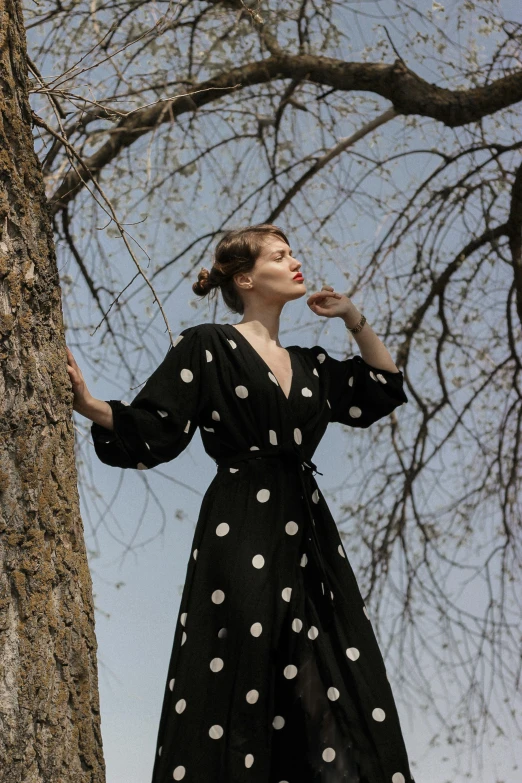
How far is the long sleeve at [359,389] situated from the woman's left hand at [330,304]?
13 centimetres

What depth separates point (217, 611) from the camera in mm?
2139

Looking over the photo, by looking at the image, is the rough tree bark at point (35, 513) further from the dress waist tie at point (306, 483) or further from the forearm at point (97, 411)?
the dress waist tie at point (306, 483)

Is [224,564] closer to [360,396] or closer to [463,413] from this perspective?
[360,396]

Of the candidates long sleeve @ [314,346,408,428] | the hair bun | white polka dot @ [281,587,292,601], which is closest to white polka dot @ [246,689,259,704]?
white polka dot @ [281,587,292,601]

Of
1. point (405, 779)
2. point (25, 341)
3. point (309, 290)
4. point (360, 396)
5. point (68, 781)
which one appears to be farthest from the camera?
point (309, 290)

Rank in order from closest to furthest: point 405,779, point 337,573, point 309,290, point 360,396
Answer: point 405,779, point 337,573, point 360,396, point 309,290

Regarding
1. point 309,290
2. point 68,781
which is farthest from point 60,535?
point 309,290

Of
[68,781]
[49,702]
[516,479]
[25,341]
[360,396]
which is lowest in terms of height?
[68,781]

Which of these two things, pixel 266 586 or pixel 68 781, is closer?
pixel 68 781

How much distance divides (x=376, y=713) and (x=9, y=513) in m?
0.80

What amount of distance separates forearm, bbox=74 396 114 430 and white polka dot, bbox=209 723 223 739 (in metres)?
0.60

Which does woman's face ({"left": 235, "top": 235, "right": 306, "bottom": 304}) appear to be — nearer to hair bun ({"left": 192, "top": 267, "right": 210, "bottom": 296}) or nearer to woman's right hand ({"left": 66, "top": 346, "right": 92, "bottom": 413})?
hair bun ({"left": 192, "top": 267, "right": 210, "bottom": 296})

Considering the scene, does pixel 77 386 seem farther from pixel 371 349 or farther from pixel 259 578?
pixel 371 349

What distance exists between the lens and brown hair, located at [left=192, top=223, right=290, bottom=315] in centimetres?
252
